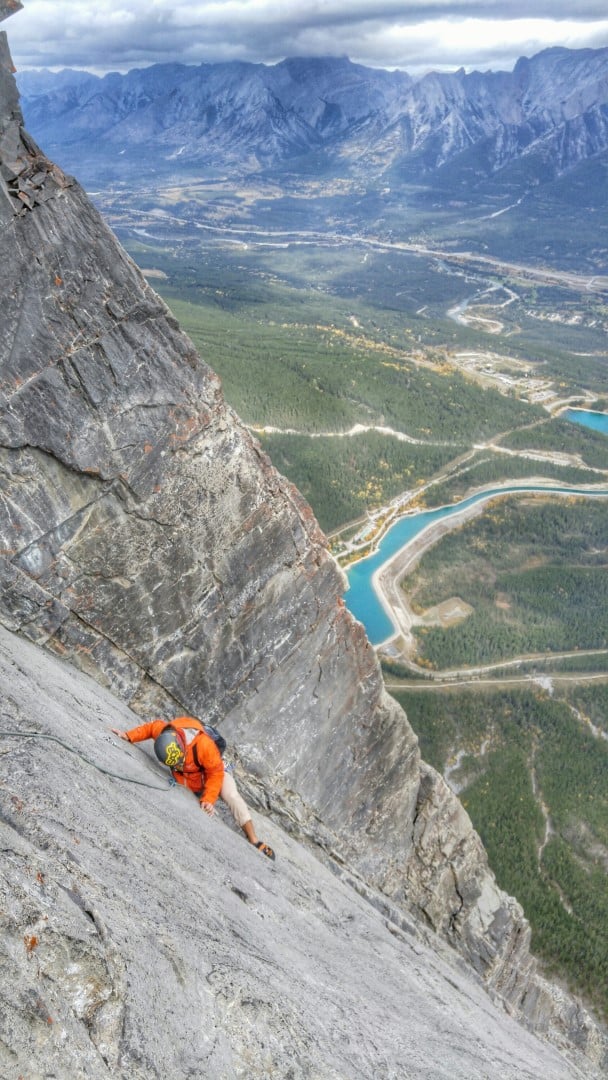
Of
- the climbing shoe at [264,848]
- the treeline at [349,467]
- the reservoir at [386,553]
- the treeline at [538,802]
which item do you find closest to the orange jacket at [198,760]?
the climbing shoe at [264,848]

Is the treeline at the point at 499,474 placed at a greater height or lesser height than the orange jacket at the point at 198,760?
greater

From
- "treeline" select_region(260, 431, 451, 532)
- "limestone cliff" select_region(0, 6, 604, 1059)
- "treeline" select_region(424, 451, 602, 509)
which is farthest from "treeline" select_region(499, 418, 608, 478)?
"limestone cliff" select_region(0, 6, 604, 1059)

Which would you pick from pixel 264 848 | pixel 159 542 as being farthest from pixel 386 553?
pixel 264 848

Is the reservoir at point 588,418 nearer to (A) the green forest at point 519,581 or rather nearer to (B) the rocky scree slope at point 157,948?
A: (A) the green forest at point 519,581

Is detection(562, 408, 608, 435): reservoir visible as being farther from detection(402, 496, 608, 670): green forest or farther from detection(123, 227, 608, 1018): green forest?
detection(402, 496, 608, 670): green forest

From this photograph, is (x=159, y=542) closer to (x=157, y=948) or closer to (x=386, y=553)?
(x=157, y=948)

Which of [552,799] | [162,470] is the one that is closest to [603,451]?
[552,799]
